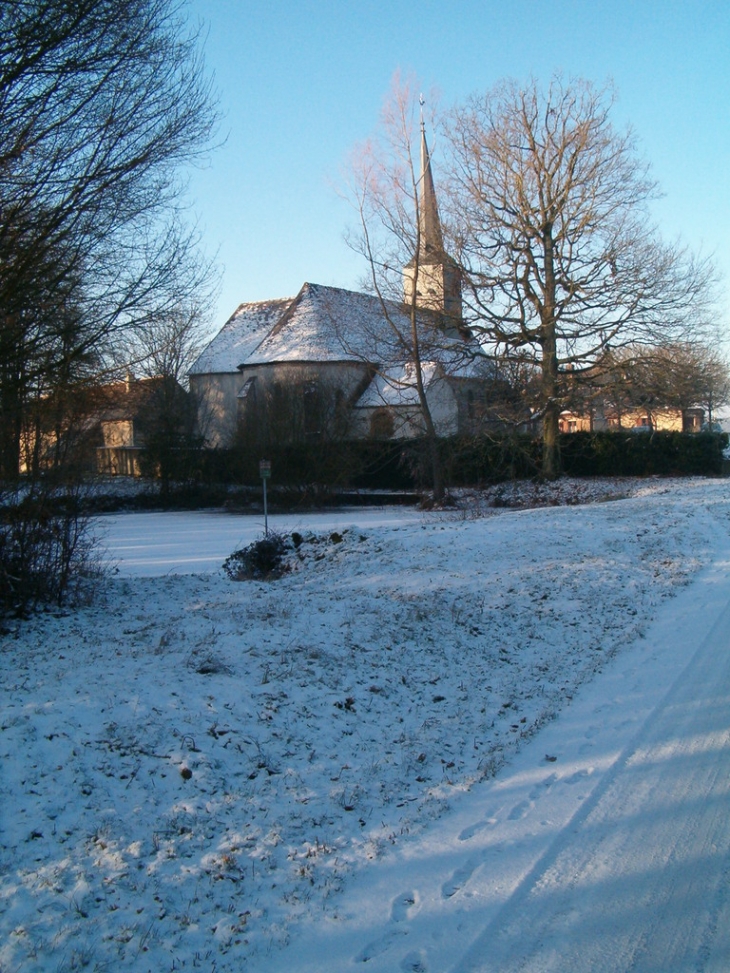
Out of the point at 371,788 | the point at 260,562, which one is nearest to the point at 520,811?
the point at 371,788

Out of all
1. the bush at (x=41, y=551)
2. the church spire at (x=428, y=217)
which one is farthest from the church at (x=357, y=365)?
the bush at (x=41, y=551)

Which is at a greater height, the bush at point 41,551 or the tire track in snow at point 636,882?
the bush at point 41,551

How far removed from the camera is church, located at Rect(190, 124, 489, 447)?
106ft

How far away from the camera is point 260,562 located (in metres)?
16.0

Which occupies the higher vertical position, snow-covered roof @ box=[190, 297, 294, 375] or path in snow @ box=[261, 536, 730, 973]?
snow-covered roof @ box=[190, 297, 294, 375]

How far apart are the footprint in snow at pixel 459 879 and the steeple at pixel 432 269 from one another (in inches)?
1137

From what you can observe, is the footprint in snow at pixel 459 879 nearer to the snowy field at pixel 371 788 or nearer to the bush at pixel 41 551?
the snowy field at pixel 371 788

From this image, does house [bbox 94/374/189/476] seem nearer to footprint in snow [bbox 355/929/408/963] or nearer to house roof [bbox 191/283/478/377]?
house roof [bbox 191/283/478/377]

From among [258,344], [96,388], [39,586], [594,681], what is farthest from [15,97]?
[258,344]

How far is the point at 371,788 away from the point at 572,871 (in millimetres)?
1558

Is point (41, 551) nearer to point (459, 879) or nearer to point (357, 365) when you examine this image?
point (459, 879)

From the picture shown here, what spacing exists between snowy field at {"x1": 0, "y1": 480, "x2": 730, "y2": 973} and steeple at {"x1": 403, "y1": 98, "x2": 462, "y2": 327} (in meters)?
23.3

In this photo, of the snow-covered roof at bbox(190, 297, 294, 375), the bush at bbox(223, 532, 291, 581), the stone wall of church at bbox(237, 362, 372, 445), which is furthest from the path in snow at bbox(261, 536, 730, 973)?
the snow-covered roof at bbox(190, 297, 294, 375)

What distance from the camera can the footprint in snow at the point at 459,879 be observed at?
4.00 m
